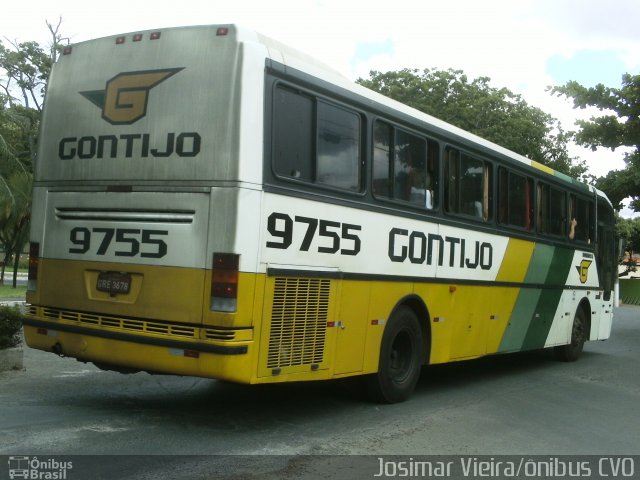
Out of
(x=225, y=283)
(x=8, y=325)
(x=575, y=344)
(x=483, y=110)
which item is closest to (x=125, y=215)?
(x=225, y=283)

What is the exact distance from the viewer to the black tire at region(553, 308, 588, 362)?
13.0 metres

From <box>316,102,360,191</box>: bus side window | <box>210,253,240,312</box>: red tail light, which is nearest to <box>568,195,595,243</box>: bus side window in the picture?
<box>316,102,360,191</box>: bus side window

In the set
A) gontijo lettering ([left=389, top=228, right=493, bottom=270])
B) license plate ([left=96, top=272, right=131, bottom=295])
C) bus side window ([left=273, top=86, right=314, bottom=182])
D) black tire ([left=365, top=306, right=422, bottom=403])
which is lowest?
black tire ([left=365, top=306, right=422, bottom=403])

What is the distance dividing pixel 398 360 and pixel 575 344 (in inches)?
246

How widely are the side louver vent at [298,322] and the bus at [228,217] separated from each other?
2 centimetres

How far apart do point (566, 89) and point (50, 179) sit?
50.6 ft

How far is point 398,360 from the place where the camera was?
8.19 metres

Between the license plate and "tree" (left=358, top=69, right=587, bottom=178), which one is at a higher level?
"tree" (left=358, top=69, right=587, bottom=178)

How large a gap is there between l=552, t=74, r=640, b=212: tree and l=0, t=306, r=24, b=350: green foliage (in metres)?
15.2

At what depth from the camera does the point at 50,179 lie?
6.95 m

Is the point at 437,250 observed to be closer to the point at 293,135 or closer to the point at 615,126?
the point at 293,135

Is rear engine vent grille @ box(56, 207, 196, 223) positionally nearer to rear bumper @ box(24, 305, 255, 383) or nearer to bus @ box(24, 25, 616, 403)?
bus @ box(24, 25, 616, 403)

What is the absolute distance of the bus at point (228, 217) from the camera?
595cm

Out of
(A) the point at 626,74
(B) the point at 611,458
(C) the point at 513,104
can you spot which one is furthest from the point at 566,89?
(C) the point at 513,104
